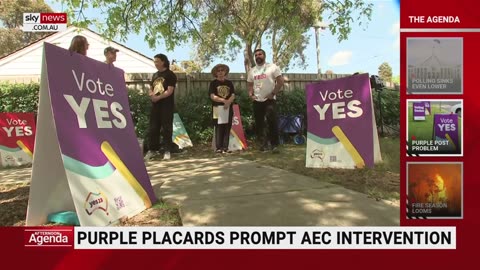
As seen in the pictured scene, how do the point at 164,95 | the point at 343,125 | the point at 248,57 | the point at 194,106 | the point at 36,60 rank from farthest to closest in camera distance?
1. the point at 248,57
2. the point at 36,60
3. the point at 194,106
4. the point at 164,95
5. the point at 343,125

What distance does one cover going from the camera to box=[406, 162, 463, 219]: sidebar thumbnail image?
1730mm

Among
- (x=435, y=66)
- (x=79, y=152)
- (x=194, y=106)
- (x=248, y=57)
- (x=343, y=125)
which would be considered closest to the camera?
(x=435, y=66)

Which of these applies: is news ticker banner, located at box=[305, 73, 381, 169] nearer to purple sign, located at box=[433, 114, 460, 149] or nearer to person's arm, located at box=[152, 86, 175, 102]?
person's arm, located at box=[152, 86, 175, 102]

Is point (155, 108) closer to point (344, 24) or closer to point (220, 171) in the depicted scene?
point (220, 171)

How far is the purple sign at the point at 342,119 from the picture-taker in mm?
4500

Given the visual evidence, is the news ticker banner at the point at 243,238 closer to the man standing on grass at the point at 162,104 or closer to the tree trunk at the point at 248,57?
the man standing on grass at the point at 162,104

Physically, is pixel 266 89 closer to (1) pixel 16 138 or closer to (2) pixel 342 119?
(2) pixel 342 119

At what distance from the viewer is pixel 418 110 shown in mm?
1687

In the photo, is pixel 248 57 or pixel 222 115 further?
pixel 248 57

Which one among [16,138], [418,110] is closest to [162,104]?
[16,138]

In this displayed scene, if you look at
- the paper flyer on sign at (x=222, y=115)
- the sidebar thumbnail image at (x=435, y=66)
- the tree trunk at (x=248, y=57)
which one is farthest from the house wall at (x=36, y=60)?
the sidebar thumbnail image at (x=435, y=66)

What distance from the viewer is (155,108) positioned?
6043mm

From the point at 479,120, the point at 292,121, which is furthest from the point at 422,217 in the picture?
the point at 292,121

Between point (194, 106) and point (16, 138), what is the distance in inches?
127
